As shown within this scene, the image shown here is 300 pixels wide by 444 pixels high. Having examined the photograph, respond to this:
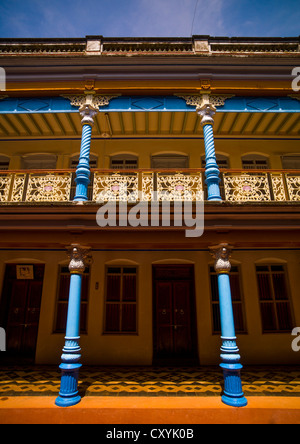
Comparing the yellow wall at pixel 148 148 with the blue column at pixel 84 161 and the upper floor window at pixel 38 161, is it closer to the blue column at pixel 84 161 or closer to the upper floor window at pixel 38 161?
the upper floor window at pixel 38 161

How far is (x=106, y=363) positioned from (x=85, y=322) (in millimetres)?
1311

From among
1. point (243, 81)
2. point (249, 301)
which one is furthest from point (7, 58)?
point (249, 301)

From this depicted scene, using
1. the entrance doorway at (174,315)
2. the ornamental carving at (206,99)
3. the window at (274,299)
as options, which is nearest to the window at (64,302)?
the entrance doorway at (174,315)

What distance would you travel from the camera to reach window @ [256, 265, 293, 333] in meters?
7.89

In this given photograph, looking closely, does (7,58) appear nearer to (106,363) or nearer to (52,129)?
(52,129)

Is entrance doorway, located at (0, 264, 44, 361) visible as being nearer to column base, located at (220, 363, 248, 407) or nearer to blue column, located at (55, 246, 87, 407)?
blue column, located at (55, 246, 87, 407)

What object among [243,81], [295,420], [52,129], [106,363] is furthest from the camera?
[52,129]

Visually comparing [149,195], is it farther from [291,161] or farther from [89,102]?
[291,161]

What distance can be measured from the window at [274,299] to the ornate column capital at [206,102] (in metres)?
5.01

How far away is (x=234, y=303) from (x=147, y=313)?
2716 mm

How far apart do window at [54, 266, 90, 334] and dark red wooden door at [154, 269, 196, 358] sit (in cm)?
219

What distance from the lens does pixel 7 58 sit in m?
7.00

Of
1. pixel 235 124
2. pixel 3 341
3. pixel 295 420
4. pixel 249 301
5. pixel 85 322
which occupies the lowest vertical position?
pixel 295 420

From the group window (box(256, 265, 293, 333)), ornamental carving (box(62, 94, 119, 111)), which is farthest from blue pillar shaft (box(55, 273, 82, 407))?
window (box(256, 265, 293, 333))
